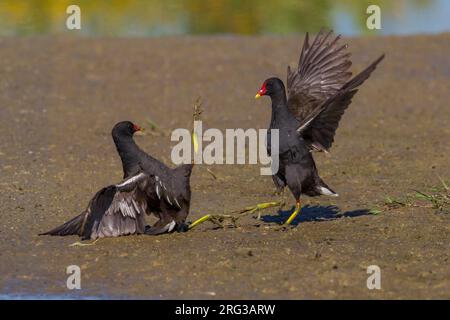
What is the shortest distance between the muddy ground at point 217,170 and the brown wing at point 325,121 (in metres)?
0.65

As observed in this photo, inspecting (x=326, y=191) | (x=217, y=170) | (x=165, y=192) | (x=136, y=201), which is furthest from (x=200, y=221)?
(x=217, y=170)

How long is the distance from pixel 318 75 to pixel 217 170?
1710 millimetres

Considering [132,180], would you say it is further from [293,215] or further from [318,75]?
[318,75]

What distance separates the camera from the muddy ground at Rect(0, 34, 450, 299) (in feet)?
23.4

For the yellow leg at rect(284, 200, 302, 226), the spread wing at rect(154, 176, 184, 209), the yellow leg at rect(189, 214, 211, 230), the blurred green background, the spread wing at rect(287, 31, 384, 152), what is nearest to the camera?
the spread wing at rect(154, 176, 184, 209)

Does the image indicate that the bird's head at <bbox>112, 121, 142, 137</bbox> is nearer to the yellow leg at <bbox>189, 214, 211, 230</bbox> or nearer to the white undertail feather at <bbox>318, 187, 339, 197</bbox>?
the yellow leg at <bbox>189, 214, 211, 230</bbox>

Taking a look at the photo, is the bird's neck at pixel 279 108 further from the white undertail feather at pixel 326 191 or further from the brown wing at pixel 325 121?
the white undertail feather at pixel 326 191

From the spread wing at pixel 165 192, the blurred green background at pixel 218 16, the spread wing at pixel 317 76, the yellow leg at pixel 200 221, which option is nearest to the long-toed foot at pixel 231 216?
the yellow leg at pixel 200 221

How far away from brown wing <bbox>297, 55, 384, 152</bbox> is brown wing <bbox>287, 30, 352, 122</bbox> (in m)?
0.58

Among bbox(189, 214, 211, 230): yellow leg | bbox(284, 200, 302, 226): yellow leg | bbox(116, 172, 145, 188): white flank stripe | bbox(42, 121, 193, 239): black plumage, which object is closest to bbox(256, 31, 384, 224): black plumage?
bbox(284, 200, 302, 226): yellow leg

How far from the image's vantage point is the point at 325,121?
8.34 metres

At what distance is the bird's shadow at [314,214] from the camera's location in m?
8.80

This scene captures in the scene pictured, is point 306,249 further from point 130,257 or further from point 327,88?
point 327,88

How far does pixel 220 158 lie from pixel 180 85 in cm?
341
